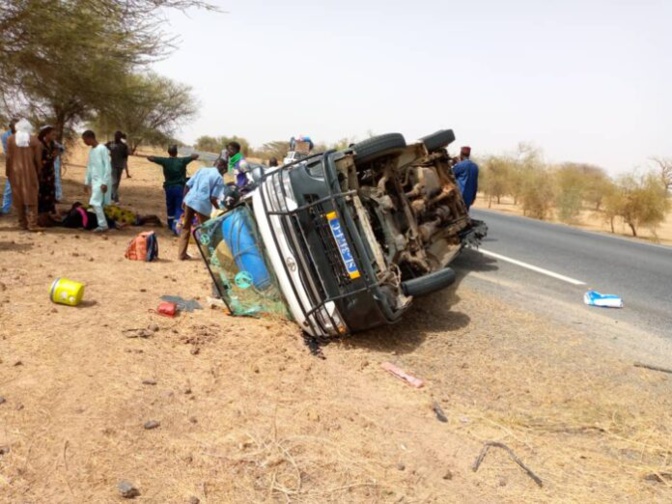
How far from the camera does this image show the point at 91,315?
508 centimetres

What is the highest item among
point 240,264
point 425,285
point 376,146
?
point 376,146

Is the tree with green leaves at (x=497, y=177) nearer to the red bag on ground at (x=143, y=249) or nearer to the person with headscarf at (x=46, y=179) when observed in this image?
the person with headscarf at (x=46, y=179)

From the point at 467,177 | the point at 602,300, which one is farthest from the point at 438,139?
the point at 602,300

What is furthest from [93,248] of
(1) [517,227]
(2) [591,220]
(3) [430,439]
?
(2) [591,220]

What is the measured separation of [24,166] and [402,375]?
280 inches

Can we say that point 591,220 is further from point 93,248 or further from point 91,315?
point 91,315

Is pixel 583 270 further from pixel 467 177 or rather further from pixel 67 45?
pixel 67 45

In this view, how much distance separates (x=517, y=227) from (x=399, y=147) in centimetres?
1007

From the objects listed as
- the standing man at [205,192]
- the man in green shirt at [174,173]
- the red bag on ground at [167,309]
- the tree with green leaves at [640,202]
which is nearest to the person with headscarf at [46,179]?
the man in green shirt at [174,173]

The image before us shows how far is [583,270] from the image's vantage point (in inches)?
355

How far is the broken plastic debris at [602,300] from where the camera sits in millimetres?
6887

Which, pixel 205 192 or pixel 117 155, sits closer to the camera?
pixel 205 192

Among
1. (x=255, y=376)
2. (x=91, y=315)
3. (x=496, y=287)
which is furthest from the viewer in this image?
(x=496, y=287)

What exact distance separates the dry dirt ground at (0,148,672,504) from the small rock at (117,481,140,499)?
46 millimetres
